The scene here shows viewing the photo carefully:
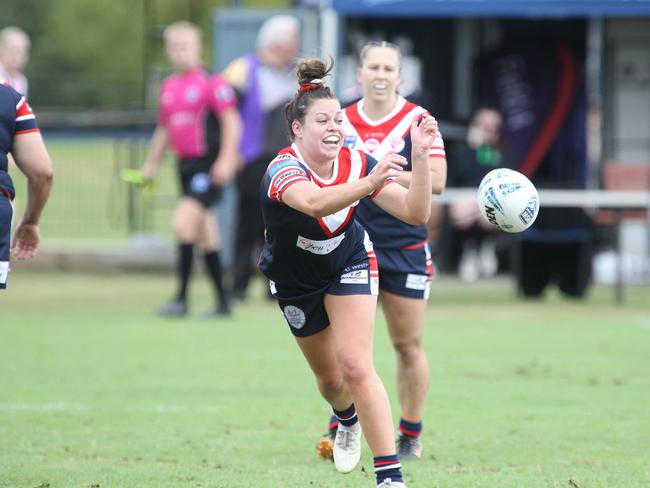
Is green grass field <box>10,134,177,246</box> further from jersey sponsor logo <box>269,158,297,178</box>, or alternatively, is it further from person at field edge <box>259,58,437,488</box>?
jersey sponsor logo <box>269,158,297,178</box>

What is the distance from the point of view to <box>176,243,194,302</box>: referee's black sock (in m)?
12.0

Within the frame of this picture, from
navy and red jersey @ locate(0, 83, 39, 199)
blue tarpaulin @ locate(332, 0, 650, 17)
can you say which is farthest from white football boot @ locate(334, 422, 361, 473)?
blue tarpaulin @ locate(332, 0, 650, 17)

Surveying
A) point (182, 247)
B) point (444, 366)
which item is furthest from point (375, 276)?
point (182, 247)

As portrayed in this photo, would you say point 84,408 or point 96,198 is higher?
point 96,198

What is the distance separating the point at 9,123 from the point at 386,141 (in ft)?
6.16

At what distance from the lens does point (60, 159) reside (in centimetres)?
2662

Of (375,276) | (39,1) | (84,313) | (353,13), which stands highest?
(39,1)

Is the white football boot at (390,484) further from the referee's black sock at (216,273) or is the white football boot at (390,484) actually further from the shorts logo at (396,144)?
the referee's black sock at (216,273)

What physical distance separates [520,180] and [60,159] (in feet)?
71.4

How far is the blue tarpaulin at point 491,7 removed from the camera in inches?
532

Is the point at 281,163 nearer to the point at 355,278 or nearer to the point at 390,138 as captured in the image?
the point at 355,278

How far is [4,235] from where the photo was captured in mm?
5660

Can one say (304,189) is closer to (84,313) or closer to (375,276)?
(375,276)

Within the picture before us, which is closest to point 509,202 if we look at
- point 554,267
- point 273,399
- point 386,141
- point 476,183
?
point 386,141
